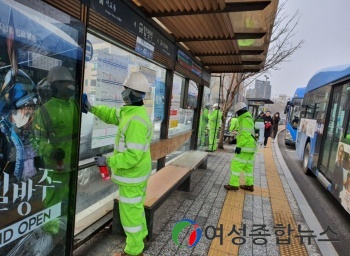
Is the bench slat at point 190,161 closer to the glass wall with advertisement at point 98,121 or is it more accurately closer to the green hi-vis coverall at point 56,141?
the glass wall with advertisement at point 98,121

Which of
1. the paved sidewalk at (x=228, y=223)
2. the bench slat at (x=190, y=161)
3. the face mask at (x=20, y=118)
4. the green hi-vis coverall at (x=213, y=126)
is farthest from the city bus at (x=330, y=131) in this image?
the face mask at (x=20, y=118)

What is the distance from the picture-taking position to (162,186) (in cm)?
397

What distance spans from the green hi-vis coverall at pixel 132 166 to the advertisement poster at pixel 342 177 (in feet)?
11.5

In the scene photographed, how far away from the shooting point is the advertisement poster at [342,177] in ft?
14.6

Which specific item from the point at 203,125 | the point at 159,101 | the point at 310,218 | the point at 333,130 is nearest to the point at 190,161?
the point at 159,101

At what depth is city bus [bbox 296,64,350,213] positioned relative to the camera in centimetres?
480

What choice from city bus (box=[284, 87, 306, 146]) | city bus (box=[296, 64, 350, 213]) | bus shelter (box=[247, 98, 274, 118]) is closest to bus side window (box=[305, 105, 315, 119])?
city bus (box=[296, 64, 350, 213])

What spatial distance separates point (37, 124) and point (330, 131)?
616 cm

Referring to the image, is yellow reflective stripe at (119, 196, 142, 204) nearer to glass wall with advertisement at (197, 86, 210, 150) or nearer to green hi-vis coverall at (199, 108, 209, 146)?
glass wall with advertisement at (197, 86, 210, 150)

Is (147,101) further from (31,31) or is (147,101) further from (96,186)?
(31,31)

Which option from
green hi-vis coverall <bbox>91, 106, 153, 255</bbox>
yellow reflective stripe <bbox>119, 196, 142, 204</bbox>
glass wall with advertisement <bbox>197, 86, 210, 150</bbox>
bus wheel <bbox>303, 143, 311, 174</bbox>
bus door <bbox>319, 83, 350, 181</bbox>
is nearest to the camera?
green hi-vis coverall <bbox>91, 106, 153, 255</bbox>

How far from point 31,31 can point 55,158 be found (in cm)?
104

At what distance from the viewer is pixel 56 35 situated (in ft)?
7.04

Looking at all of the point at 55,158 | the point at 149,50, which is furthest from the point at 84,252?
the point at 149,50
